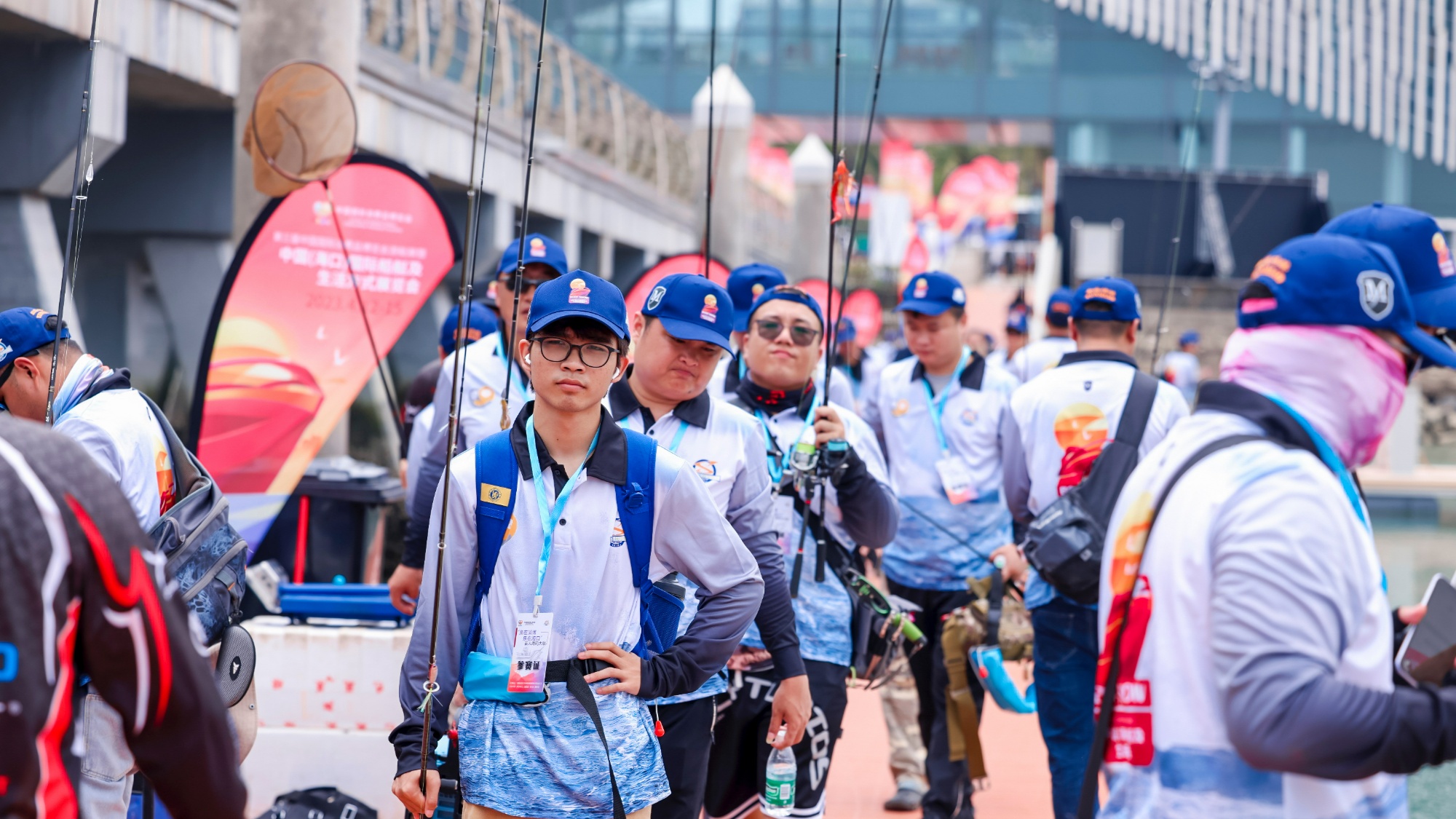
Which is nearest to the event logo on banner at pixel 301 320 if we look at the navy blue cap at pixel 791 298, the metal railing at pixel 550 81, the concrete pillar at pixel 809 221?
the metal railing at pixel 550 81

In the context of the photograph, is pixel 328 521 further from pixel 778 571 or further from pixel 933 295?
pixel 778 571

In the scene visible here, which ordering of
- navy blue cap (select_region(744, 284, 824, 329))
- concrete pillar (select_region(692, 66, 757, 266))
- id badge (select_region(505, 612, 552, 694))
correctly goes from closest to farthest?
id badge (select_region(505, 612, 552, 694)) → navy blue cap (select_region(744, 284, 824, 329)) → concrete pillar (select_region(692, 66, 757, 266))

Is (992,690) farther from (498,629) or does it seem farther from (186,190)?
(186,190)

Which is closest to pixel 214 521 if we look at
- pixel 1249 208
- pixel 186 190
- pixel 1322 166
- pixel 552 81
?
pixel 186 190

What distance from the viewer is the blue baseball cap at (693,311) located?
3.87 metres

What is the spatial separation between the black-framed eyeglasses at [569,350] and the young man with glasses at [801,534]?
4.26ft

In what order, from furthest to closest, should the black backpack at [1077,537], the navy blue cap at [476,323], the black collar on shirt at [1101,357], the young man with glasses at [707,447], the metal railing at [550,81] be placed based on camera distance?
the metal railing at [550,81], the navy blue cap at [476,323], the black collar on shirt at [1101,357], the black backpack at [1077,537], the young man with glasses at [707,447]

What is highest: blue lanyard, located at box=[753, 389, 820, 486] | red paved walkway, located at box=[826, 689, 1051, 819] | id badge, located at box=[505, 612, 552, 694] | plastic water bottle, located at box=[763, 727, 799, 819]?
blue lanyard, located at box=[753, 389, 820, 486]

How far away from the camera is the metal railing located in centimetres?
1266

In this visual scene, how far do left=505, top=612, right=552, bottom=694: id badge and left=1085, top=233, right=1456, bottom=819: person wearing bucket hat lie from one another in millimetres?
1195

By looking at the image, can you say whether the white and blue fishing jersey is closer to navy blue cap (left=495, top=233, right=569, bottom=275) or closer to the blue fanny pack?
navy blue cap (left=495, top=233, right=569, bottom=275)

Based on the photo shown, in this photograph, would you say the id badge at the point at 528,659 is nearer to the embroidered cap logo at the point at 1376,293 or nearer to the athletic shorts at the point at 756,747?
the athletic shorts at the point at 756,747

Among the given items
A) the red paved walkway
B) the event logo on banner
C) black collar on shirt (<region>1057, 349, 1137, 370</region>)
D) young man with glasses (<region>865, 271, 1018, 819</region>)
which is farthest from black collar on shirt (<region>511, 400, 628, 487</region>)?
the event logo on banner

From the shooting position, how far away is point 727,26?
45125mm
